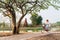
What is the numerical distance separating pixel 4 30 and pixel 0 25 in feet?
3.16

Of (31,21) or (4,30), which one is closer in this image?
(4,30)

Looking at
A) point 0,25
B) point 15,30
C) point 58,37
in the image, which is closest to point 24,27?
point 0,25

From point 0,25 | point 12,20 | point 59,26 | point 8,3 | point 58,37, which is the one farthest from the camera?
→ point 59,26

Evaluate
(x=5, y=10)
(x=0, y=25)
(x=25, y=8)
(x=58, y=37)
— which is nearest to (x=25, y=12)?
(x=25, y=8)

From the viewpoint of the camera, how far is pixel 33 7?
79.2 ft

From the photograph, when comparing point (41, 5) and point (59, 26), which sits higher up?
point (41, 5)

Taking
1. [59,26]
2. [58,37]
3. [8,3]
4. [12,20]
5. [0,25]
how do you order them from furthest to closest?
1. [59,26]
2. [0,25]
3. [12,20]
4. [8,3]
5. [58,37]

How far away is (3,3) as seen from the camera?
2347cm

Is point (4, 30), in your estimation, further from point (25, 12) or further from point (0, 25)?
point (25, 12)

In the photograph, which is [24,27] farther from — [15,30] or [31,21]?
[15,30]

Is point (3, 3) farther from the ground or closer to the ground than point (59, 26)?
farther from the ground

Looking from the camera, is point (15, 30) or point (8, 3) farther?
point (15, 30)

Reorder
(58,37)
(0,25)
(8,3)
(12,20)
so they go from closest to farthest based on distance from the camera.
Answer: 1. (58,37)
2. (8,3)
3. (12,20)
4. (0,25)

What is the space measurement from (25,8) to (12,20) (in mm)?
1869
